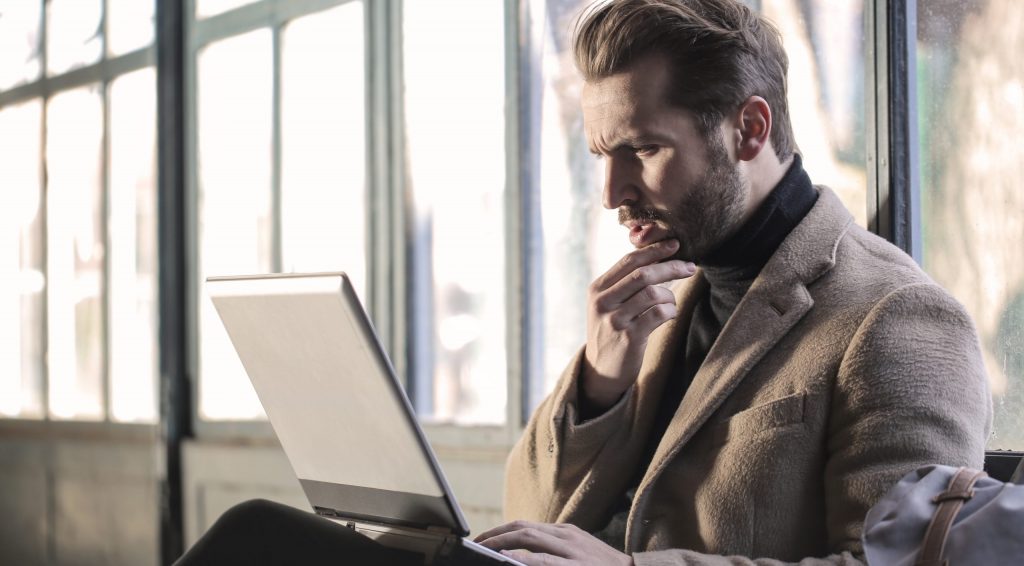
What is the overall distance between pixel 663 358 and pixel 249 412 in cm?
248

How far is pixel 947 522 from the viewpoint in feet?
3.87

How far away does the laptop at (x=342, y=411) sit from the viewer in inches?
52.4

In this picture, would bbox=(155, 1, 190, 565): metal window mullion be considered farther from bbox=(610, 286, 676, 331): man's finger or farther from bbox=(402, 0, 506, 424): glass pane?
bbox=(610, 286, 676, 331): man's finger

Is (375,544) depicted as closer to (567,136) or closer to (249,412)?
(567,136)

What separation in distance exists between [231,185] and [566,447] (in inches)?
101

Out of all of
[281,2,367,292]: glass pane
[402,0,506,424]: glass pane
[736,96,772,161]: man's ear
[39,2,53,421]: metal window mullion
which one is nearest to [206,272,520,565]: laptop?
[736,96,772,161]: man's ear

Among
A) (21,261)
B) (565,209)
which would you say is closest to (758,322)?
(565,209)

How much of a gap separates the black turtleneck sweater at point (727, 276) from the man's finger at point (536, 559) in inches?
15.1

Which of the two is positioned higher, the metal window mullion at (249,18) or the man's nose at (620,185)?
the metal window mullion at (249,18)

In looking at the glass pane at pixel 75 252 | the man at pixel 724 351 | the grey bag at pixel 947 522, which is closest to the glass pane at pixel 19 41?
the glass pane at pixel 75 252

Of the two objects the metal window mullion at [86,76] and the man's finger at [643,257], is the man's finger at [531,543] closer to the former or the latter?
the man's finger at [643,257]

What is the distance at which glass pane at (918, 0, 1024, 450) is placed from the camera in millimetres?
2010

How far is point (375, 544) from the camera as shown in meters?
1.49

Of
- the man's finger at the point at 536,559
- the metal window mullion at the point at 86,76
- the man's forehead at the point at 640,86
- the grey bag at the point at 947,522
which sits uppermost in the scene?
the metal window mullion at the point at 86,76
